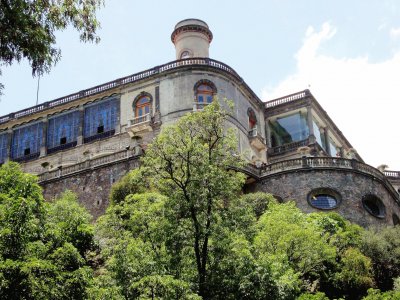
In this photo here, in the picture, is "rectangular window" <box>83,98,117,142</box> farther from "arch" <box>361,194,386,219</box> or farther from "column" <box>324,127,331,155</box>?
"arch" <box>361,194,386,219</box>

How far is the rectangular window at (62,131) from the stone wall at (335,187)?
588 inches

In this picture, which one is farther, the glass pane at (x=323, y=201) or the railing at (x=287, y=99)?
the railing at (x=287, y=99)

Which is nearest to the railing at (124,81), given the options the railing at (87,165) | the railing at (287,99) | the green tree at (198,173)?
the railing at (287,99)

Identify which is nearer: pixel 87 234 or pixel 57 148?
pixel 87 234

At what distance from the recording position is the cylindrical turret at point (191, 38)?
1939 inches

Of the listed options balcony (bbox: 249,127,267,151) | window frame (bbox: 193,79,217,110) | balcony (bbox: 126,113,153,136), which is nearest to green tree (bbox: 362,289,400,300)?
balcony (bbox: 249,127,267,151)

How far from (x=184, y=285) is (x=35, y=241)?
5673mm

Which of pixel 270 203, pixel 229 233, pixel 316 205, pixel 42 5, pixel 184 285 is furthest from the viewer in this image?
pixel 316 205

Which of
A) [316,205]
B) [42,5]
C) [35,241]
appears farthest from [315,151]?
[42,5]

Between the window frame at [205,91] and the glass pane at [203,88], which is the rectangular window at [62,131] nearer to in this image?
the window frame at [205,91]

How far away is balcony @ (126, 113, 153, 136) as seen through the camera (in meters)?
43.3

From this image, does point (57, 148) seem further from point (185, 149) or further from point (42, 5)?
point (42, 5)

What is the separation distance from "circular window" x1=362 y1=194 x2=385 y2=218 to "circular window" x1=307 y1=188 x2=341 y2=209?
1.72 meters

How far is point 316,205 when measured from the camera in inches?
1444
